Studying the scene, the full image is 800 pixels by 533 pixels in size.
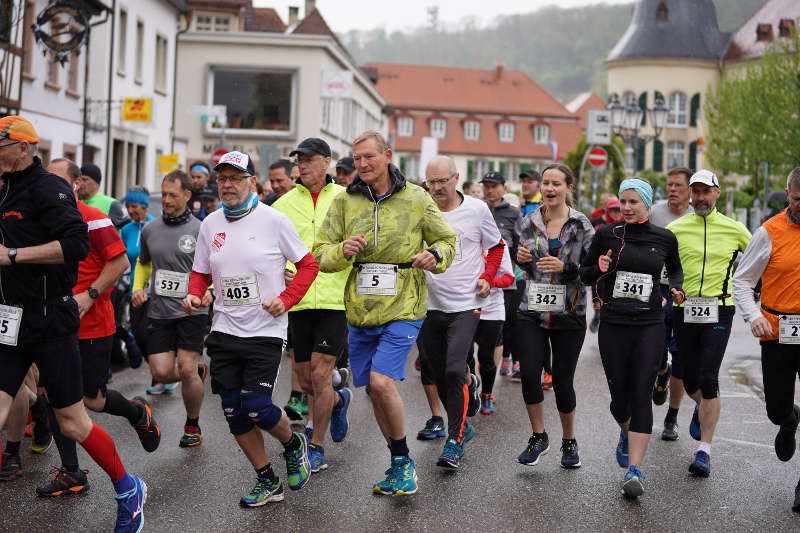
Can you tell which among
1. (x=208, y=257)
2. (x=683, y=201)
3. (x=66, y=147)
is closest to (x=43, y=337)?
(x=208, y=257)

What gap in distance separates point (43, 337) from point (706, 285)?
4.48m

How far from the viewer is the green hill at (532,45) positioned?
492 feet

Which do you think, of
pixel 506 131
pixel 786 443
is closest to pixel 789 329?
pixel 786 443

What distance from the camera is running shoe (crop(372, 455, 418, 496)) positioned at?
6.91 m

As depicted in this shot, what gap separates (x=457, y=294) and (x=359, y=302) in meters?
1.41

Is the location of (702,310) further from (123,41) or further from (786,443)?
(123,41)

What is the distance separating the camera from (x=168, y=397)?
10844 mm

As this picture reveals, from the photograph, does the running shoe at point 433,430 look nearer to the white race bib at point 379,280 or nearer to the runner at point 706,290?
the runner at point 706,290

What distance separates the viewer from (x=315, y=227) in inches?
325

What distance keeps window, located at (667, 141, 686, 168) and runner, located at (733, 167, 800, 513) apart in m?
84.2

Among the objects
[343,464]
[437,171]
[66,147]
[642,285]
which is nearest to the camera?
[642,285]

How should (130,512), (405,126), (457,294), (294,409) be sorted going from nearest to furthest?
(130,512) < (457,294) < (294,409) < (405,126)

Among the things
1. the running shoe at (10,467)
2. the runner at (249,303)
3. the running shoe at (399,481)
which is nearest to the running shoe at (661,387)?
the running shoe at (399,481)

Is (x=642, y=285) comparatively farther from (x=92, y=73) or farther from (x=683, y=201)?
(x=92, y=73)
